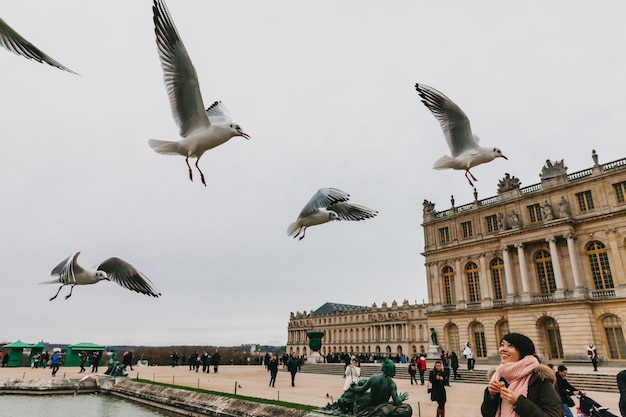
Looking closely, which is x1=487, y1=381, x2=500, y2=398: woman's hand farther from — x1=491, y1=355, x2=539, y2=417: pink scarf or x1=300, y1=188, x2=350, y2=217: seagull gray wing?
x1=300, y1=188, x2=350, y2=217: seagull gray wing

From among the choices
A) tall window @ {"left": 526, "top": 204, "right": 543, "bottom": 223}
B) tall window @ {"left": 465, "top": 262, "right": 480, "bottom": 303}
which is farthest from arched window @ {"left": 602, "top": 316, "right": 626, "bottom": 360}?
tall window @ {"left": 465, "top": 262, "right": 480, "bottom": 303}

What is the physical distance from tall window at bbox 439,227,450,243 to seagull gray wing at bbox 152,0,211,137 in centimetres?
4105

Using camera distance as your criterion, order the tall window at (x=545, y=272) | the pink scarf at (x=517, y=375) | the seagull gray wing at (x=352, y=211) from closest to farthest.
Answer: the pink scarf at (x=517, y=375) < the seagull gray wing at (x=352, y=211) < the tall window at (x=545, y=272)

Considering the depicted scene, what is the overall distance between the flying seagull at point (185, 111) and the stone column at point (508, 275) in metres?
36.6

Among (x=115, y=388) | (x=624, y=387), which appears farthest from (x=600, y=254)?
(x=115, y=388)

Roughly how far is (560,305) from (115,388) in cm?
3224

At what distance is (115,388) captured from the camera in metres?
17.9

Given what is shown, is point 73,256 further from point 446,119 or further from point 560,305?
point 560,305

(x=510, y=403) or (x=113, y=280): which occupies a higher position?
(x=113, y=280)

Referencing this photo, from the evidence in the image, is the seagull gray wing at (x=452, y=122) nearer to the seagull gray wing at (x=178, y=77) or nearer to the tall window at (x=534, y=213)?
the seagull gray wing at (x=178, y=77)

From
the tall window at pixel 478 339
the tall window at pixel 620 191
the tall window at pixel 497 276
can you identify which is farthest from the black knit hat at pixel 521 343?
the tall window at pixel 478 339

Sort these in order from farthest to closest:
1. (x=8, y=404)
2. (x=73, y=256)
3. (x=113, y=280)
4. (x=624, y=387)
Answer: (x=8, y=404) < (x=113, y=280) < (x=73, y=256) < (x=624, y=387)

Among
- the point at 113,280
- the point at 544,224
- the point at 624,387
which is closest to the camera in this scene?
the point at 624,387

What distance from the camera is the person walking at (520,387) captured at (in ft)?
8.87
